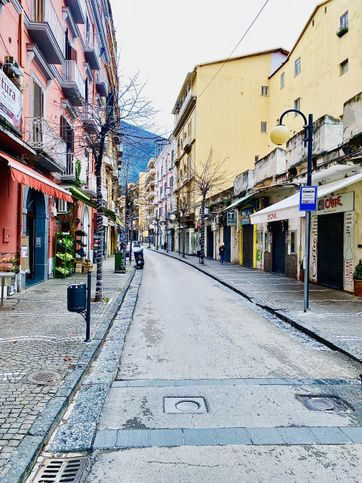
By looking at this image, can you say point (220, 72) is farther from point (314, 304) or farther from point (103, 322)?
point (103, 322)

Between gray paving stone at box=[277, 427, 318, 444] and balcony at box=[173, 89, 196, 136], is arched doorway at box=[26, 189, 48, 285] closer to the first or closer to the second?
gray paving stone at box=[277, 427, 318, 444]

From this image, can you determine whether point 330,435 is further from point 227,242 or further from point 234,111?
point 234,111

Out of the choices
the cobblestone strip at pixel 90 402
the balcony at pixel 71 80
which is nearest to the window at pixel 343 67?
the balcony at pixel 71 80

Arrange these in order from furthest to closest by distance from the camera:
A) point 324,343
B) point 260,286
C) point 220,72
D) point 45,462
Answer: point 220,72, point 260,286, point 324,343, point 45,462

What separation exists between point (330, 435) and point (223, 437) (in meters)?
1.00

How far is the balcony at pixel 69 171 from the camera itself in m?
16.9

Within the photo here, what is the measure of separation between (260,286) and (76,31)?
15.4 metres

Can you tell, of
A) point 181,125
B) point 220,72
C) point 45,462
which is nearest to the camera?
point 45,462

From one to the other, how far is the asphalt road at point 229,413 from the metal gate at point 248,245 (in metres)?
16.4

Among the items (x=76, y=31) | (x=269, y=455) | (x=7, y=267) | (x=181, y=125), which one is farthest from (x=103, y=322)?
(x=181, y=125)

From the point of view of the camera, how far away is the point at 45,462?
10.3ft

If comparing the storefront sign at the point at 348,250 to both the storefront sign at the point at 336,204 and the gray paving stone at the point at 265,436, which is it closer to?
the storefront sign at the point at 336,204

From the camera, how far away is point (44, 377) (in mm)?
4754

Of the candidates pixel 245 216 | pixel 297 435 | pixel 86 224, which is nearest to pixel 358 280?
pixel 297 435
